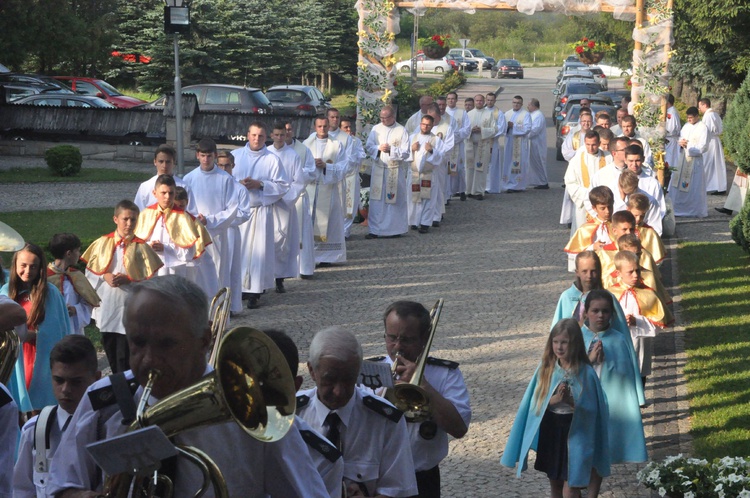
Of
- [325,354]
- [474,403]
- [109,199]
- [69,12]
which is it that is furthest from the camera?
[69,12]

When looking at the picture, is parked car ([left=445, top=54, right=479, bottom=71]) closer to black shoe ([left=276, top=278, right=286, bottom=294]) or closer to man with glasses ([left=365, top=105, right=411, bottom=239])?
man with glasses ([left=365, top=105, right=411, bottom=239])

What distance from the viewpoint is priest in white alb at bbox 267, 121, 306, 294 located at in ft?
43.4

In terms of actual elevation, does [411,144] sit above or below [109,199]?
above

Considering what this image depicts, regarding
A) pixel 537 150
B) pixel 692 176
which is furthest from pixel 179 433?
pixel 537 150

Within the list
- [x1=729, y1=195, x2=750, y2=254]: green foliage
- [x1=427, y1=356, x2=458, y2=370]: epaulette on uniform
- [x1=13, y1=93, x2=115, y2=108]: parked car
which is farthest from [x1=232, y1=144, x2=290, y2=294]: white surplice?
[x1=13, y1=93, x2=115, y2=108]: parked car

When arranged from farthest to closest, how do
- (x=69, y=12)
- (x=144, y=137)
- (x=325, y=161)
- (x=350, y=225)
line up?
(x=69, y=12)
(x=144, y=137)
(x=350, y=225)
(x=325, y=161)

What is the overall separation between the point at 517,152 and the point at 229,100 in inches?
445

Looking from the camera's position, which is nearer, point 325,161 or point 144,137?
point 325,161

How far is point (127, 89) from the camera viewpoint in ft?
152

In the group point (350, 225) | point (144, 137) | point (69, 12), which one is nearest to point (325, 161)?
point (350, 225)

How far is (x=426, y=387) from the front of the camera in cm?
464

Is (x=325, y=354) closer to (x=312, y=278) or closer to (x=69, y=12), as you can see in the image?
(x=312, y=278)

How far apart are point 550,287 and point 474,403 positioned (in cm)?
469

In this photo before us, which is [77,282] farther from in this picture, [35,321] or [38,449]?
[38,449]
